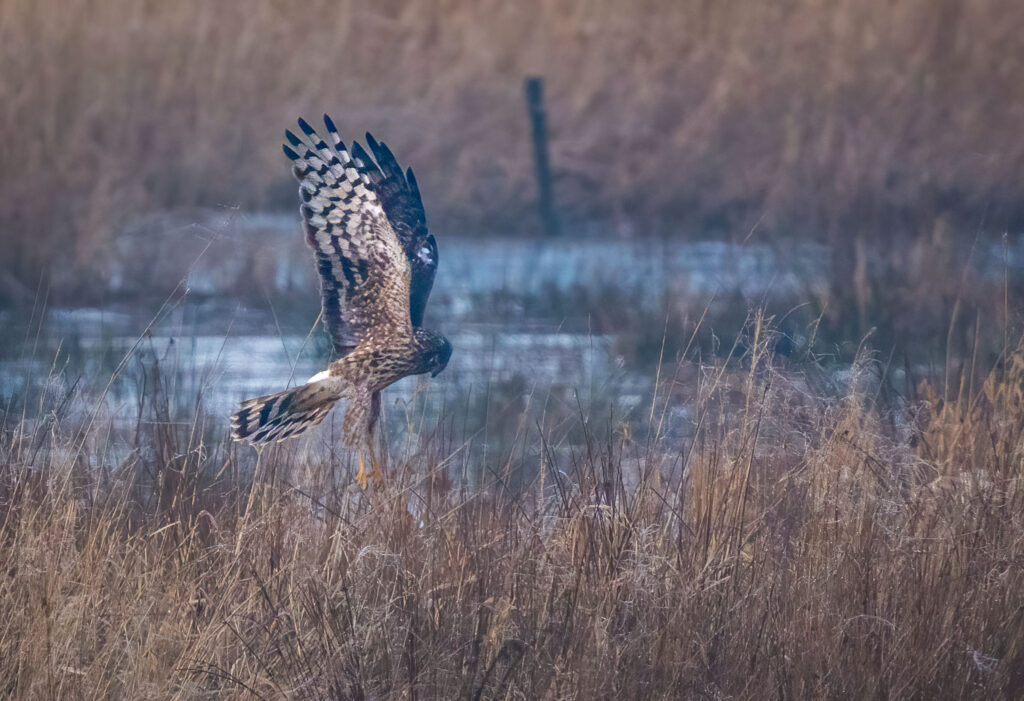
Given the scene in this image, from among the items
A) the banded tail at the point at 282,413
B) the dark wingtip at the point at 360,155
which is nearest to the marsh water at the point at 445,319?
the banded tail at the point at 282,413

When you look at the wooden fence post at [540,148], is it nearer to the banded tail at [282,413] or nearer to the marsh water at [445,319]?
the marsh water at [445,319]

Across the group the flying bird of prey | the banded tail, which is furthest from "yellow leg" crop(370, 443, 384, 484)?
the banded tail

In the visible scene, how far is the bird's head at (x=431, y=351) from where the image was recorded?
2746 millimetres

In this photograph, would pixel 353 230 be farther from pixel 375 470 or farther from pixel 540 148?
pixel 540 148

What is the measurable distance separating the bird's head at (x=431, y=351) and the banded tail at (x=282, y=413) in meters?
0.23

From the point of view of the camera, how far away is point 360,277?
2768 mm

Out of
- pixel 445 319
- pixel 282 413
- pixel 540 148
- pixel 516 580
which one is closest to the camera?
pixel 516 580

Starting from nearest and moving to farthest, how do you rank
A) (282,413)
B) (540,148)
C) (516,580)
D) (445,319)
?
1. (516,580)
2. (282,413)
3. (445,319)
4. (540,148)

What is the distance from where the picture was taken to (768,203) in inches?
311

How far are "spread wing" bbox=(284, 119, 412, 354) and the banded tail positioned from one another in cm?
19

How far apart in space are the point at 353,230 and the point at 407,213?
0.47 ft

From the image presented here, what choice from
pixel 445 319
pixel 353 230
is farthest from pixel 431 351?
pixel 445 319

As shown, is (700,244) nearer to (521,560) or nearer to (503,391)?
(503,391)

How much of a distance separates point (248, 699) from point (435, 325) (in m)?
3.80
